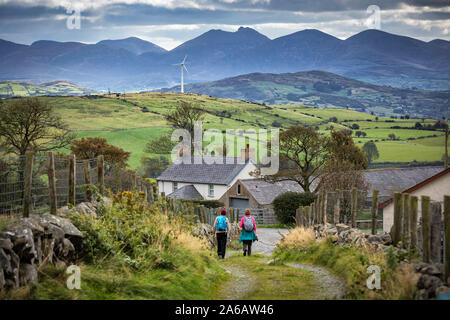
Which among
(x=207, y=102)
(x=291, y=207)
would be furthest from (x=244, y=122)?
(x=291, y=207)

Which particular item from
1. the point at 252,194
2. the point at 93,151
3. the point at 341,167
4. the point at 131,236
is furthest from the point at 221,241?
the point at 93,151

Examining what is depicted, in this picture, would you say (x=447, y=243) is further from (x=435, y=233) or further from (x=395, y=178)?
(x=395, y=178)

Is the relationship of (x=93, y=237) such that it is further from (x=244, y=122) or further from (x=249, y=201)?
(x=244, y=122)

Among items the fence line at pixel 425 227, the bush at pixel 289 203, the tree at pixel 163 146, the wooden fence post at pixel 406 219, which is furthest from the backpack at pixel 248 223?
the tree at pixel 163 146

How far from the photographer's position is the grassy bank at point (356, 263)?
948cm

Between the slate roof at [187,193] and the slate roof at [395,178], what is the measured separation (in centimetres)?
2349

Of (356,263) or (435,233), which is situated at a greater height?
(435,233)

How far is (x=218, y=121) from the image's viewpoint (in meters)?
144

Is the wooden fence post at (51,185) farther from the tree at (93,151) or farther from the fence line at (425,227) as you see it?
the tree at (93,151)

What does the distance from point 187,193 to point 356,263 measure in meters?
62.3

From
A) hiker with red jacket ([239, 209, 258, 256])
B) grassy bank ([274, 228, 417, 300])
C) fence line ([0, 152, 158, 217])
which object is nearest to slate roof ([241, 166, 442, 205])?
hiker with red jacket ([239, 209, 258, 256])

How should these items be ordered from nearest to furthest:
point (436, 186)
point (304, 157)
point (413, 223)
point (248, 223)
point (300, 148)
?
point (413, 223), point (248, 223), point (436, 186), point (300, 148), point (304, 157)

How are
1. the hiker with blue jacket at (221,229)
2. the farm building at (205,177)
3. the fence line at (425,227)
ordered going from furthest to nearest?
the farm building at (205,177) → the hiker with blue jacket at (221,229) → the fence line at (425,227)

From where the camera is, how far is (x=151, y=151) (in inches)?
4126
